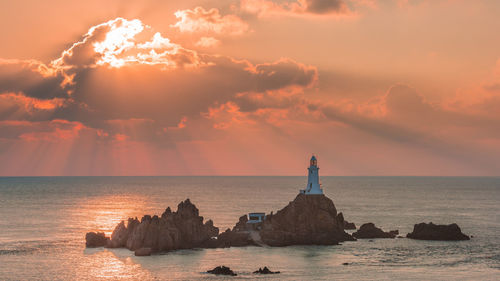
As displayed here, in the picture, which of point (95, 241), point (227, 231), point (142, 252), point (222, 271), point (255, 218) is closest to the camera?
point (222, 271)

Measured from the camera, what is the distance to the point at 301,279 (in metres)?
69.6

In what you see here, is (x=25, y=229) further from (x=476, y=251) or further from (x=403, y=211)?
(x=403, y=211)

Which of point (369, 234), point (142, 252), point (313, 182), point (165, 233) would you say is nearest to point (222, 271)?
point (142, 252)

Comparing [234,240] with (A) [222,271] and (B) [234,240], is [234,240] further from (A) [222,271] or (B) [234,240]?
(A) [222,271]

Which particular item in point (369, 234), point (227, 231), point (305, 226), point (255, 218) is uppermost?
point (255, 218)

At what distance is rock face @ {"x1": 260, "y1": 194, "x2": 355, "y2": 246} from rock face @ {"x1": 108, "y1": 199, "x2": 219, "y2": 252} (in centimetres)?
1055

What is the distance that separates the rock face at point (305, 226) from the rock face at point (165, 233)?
1055 centimetres

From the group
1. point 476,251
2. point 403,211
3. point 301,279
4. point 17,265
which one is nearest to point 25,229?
point 17,265

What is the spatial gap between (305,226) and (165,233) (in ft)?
77.2

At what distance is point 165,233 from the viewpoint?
8538cm

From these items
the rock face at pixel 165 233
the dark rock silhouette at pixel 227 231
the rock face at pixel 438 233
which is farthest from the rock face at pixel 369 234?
the rock face at pixel 165 233

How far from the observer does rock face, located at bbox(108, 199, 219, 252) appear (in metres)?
84.2

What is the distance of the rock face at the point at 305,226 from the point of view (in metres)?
93.3

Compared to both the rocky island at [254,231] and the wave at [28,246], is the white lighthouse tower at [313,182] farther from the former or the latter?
the wave at [28,246]
